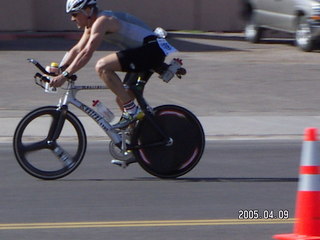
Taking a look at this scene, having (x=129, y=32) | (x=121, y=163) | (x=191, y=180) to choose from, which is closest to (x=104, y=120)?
(x=121, y=163)

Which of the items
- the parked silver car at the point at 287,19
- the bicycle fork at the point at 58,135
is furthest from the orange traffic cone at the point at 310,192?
the parked silver car at the point at 287,19

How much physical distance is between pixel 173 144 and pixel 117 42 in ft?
3.94

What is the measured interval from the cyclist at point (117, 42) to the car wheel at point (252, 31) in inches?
560

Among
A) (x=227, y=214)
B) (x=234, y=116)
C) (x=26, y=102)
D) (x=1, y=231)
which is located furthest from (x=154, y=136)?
(x=26, y=102)

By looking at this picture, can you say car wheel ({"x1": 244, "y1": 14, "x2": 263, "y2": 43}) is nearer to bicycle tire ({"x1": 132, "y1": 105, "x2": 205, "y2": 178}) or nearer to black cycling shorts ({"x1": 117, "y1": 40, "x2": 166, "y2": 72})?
bicycle tire ({"x1": 132, "y1": 105, "x2": 205, "y2": 178})

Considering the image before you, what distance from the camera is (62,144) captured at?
8945 millimetres

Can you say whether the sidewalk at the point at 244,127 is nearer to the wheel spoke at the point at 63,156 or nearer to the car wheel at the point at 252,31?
the wheel spoke at the point at 63,156

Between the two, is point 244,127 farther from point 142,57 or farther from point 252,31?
point 252,31

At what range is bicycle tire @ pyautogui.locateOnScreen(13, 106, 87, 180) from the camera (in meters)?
8.55

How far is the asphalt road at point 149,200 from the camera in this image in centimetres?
678

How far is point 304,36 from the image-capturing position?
65.1 feet

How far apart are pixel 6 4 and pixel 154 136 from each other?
16030mm

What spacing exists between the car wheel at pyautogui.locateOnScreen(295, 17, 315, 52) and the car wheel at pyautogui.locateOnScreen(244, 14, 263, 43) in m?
2.28

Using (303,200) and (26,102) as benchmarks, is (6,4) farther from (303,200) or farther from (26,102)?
(303,200)
